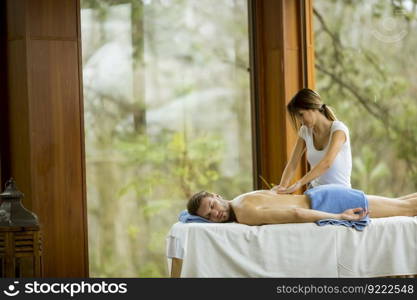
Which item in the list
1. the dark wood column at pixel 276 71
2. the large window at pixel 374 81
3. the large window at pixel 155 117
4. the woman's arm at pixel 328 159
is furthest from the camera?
the dark wood column at pixel 276 71

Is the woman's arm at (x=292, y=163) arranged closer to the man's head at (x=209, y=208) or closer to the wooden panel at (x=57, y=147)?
the man's head at (x=209, y=208)

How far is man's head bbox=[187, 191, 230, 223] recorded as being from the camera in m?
3.92

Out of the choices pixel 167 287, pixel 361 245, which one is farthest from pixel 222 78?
pixel 167 287

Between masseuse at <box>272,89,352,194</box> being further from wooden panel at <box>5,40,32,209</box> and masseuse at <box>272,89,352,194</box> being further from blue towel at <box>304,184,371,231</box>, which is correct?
wooden panel at <box>5,40,32,209</box>

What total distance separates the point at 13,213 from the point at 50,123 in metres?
1.03

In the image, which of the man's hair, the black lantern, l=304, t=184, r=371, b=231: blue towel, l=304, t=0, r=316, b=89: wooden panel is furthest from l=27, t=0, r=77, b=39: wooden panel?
l=304, t=184, r=371, b=231: blue towel

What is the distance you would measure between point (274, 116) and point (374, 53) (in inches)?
31.9

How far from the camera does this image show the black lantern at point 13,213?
3775 millimetres

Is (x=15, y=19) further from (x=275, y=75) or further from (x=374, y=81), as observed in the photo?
(x=374, y=81)

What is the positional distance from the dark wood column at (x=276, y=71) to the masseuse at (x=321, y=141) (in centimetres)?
97

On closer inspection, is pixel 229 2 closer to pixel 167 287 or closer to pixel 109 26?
pixel 109 26

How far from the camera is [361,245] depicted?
12.2 ft

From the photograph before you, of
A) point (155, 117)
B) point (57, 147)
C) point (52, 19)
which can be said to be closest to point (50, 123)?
point (57, 147)

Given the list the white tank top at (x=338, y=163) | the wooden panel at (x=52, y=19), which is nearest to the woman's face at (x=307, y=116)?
the white tank top at (x=338, y=163)
